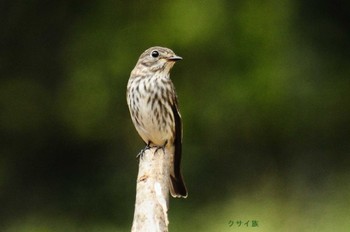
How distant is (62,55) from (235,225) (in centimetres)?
125

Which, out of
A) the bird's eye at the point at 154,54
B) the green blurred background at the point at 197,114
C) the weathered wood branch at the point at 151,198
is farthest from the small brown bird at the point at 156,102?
the green blurred background at the point at 197,114

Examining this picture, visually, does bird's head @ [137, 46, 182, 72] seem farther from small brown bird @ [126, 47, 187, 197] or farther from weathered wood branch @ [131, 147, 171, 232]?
weathered wood branch @ [131, 147, 171, 232]

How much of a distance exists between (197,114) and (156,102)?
150 cm

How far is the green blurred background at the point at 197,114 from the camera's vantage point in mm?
4281

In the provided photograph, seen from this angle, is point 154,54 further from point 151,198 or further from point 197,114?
point 197,114

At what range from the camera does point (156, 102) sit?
2893mm

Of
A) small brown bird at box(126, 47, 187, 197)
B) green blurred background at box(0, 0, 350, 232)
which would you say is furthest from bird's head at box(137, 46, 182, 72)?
green blurred background at box(0, 0, 350, 232)

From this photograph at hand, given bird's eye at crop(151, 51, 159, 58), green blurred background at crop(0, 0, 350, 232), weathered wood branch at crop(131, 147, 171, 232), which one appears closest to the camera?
weathered wood branch at crop(131, 147, 171, 232)

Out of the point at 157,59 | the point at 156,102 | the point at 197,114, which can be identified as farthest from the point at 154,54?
the point at 197,114

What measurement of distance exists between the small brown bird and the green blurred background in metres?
1.32

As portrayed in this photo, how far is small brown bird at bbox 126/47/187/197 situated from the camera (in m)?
2.86

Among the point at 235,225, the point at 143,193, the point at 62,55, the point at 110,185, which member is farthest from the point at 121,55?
the point at 143,193

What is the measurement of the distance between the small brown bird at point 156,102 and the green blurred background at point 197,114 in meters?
1.32

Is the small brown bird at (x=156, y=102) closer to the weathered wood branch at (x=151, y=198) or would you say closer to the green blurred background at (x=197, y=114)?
the weathered wood branch at (x=151, y=198)
